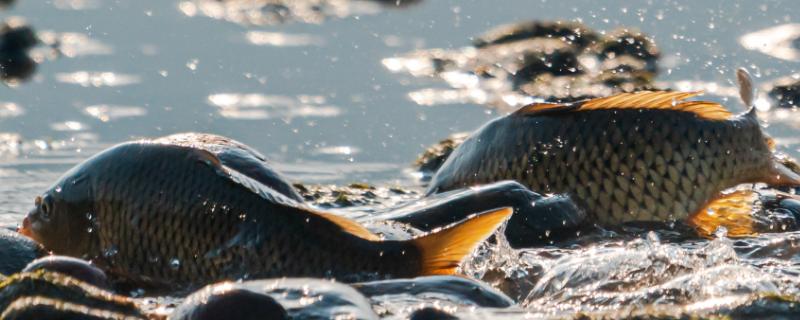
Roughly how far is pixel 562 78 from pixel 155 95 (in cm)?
300

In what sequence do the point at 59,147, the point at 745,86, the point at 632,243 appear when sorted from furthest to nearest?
the point at 59,147, the point at 745,86, the point at 632,243

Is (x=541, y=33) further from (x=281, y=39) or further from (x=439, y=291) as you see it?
(x=439, y=291)

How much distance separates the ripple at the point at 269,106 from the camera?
10.2 m

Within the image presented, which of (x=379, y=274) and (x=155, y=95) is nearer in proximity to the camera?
(x=379, y=274)

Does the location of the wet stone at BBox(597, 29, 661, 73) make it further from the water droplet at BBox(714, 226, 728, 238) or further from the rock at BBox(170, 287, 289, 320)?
the rock at BBox(170, 287, 289, 320)

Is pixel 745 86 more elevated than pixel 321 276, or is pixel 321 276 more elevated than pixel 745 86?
pixel 745 86

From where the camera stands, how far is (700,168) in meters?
6.08

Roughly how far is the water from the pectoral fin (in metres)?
0.22

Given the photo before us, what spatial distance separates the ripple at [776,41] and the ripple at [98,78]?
4679mm

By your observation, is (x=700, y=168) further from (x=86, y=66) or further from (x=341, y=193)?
(x=86, y=66)

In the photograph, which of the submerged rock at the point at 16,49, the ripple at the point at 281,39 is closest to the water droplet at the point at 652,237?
the ripple at the point at 281,39

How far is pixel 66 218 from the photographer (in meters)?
5.56

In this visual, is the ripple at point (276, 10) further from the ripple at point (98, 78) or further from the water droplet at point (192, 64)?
the ripple at point (98, 78)

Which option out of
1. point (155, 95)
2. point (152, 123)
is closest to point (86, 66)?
point (155, 95)
